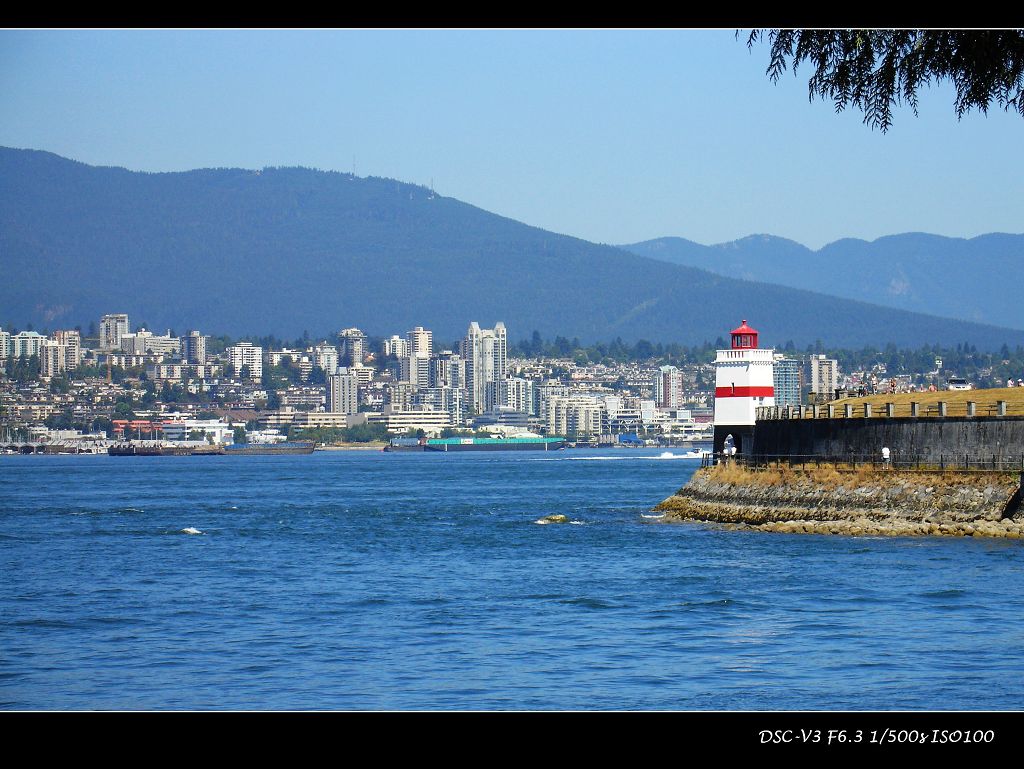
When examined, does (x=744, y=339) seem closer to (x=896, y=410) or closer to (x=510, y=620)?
(x=896, y=410)

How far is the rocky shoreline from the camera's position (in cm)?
3356

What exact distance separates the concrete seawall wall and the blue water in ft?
10.5

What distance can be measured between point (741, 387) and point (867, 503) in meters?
12.6

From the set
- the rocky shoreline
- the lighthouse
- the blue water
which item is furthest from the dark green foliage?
the lighthouse

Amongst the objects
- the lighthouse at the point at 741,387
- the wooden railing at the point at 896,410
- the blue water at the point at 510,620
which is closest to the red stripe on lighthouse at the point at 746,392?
the lighthouse at the point at 741,387

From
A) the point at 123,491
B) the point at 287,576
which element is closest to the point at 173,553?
the point at 287,576

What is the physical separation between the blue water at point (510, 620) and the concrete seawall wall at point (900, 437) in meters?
3.21

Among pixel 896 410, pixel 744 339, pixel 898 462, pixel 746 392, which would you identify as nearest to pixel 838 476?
pixel 898 462

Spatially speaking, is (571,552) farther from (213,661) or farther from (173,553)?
(213,661)

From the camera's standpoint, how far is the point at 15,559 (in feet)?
125

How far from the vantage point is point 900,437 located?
3762 centimetres

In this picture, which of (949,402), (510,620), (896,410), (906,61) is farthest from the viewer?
(896,410)

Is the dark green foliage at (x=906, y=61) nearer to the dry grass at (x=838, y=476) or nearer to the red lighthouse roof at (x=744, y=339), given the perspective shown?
the dry grass at (x=838, y=476)

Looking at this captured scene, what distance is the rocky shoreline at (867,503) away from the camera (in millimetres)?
33562
